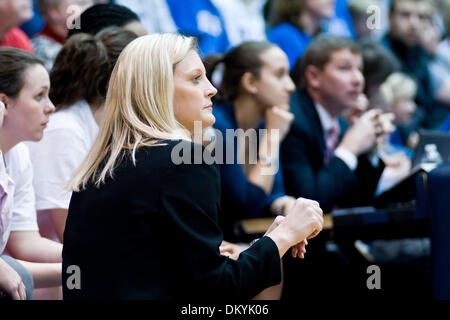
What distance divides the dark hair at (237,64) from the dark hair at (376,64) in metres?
1.08

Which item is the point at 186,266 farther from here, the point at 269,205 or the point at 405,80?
the point at 405,80

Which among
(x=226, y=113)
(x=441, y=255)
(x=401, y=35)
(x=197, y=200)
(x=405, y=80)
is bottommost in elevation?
(x=441, y=255)

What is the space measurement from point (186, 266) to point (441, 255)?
1129 mm

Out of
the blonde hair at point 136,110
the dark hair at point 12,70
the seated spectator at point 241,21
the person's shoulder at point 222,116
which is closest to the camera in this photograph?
the blonde hair at point 136,110

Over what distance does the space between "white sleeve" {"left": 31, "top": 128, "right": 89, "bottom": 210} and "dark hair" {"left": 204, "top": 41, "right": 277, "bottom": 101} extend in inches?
41.4

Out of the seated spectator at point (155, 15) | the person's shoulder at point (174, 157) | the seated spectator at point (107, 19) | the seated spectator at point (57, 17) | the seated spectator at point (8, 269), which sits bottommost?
the seated spectator at point (8, 269)

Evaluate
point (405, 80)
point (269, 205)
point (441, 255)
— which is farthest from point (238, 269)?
point (405, 80)

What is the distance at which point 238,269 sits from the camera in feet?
5.25

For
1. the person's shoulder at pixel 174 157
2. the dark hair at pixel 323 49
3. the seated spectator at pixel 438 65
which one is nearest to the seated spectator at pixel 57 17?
the dark hair at pixel 323 49

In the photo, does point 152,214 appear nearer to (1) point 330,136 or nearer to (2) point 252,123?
(2) point 252,123

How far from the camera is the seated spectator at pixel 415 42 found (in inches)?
201

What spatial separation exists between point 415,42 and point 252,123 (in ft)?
→ 7.40

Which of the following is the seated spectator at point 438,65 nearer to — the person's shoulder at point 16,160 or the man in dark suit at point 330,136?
the man in dark suit at point 330,136

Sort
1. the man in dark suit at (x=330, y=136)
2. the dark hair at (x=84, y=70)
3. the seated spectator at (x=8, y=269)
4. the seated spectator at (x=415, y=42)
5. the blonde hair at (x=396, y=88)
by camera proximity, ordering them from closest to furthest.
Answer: the seated spectator at (x=8, y=269), the dark hair at (x=84, y=70), the man in dark suit at (x=330, y=136), the blonde hair at (x=396, y=88), the seated spectator at (x=415, y=42)
